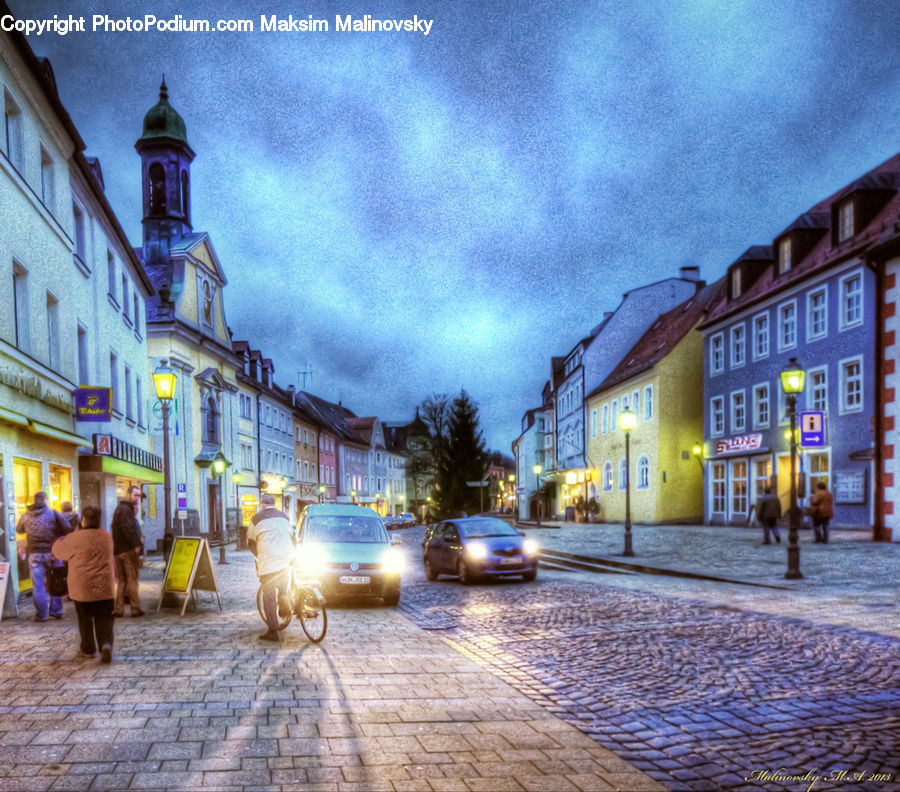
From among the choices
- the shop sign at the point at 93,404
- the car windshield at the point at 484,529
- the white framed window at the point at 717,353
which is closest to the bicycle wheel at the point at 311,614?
the car windshield at the point at 484,529

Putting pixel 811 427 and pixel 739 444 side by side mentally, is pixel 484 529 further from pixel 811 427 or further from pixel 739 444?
pixel 739 444

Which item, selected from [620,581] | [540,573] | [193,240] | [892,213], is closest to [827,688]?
[620,581]

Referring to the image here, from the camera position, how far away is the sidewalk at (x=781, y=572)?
12.0 meters

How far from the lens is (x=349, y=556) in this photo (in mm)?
14633

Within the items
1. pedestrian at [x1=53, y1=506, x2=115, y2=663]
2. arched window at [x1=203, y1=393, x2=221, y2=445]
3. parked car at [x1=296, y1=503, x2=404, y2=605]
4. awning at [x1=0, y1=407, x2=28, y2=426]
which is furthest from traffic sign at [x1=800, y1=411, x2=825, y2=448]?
arched window at [x1=203, y1=393, x2=221, y2=445]

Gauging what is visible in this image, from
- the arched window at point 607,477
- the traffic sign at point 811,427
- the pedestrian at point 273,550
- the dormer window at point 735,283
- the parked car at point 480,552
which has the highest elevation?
the dormer window at point 735,283

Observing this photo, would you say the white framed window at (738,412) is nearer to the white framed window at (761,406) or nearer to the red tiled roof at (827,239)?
the white framed window at (761,406)

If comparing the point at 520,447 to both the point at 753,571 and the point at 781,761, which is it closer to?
the point at 753,571

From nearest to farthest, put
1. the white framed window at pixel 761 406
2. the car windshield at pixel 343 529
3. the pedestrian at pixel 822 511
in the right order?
the car windshield at pixel 343 529
the pedestrian at pixel 822 511
the white framed window at pixel 761 406

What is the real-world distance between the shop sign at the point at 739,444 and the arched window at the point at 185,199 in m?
27.2

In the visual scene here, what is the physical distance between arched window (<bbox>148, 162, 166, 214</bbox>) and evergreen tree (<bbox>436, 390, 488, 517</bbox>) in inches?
951

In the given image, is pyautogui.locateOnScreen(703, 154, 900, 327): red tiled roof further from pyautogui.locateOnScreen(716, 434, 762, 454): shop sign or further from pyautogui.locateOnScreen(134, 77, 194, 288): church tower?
pyautogui.locateOnScreen(134, 77, 194, 288): church tower

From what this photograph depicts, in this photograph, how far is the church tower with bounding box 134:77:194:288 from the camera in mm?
43062

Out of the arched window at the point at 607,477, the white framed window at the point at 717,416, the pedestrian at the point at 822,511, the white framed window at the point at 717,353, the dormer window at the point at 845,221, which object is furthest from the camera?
the arched window at the point at 607,477
